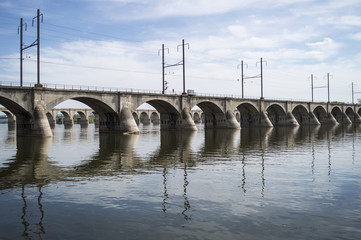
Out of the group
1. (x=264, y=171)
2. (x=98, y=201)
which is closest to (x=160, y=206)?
(x=98, y=201)

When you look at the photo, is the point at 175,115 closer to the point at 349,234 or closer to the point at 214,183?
the point at 214,183

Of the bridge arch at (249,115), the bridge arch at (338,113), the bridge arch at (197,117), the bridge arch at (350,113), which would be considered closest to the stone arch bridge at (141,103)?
the bridge arch at (249,115)

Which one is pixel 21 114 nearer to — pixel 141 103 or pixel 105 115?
pixel 105 115

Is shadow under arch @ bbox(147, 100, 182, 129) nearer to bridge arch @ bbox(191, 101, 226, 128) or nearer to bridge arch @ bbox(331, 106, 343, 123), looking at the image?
bridge arch @ bbox(191, 101, 226, 128)

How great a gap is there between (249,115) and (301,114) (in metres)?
28.0

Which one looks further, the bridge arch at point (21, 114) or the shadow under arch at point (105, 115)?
the shadow under arch at point (105, 115)

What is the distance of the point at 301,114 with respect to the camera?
110 meters

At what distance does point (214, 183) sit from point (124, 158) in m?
10.7

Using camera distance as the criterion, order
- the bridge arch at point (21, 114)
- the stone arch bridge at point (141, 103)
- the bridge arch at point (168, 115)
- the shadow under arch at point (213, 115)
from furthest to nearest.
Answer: the shadow under arch at point (213, 115) < the bridge arch at point (168, 115) < the stone arch bridge at point (141, 103) < the bridge arch at point (21, 114)

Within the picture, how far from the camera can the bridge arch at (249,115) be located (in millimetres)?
89844

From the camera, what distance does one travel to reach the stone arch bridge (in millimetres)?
46906

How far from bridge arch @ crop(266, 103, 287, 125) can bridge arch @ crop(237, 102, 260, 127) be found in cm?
1049

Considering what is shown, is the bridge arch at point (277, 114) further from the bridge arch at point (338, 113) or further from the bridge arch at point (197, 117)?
the bridge arch at point (197, 117)

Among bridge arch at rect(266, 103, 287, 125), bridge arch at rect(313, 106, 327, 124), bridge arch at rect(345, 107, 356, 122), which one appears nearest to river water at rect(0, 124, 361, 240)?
bridge arch at rect(266, 103, 287, 125)
